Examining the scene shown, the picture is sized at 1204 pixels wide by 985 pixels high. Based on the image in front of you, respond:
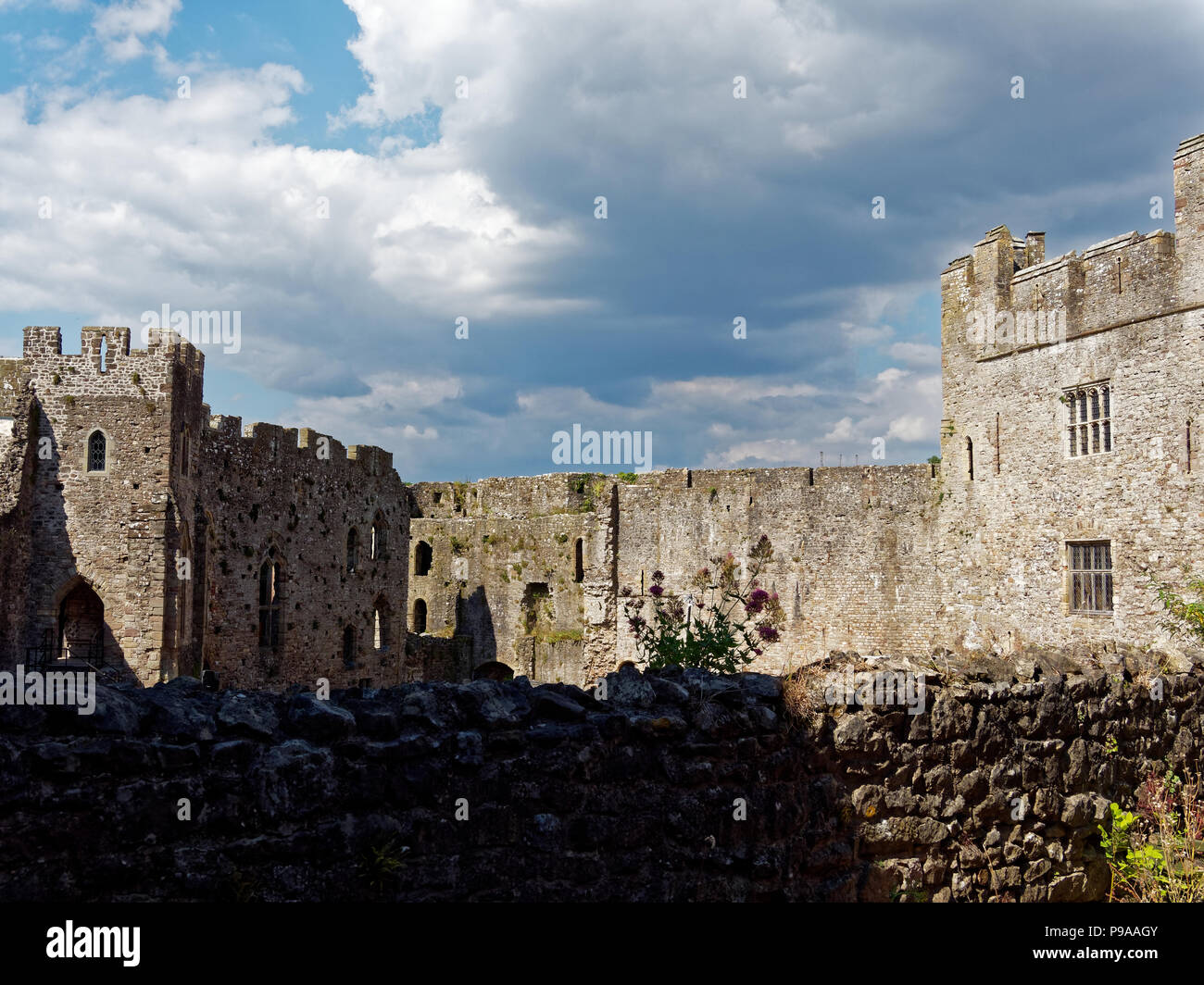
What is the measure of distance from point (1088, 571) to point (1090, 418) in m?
3.50

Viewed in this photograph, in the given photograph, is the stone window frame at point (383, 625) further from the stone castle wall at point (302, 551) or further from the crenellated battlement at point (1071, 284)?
the crenellated battlement at point (1071, 284)

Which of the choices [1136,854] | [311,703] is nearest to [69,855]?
[311,703]

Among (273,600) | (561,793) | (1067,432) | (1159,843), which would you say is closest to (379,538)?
(273,600)

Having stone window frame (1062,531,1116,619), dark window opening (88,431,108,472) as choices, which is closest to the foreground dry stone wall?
stone window frame (1062,531,1116,619)

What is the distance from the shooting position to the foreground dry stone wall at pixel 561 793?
14.9ft

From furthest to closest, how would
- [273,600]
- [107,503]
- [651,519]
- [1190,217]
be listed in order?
[651,519], [273,600], [107,503], [1190,217]

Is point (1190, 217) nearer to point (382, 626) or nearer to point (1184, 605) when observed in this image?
point (1184, 605)

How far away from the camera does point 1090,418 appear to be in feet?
69.5

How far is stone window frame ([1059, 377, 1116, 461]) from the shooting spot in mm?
20672

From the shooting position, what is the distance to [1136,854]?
765 cm

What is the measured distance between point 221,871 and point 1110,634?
20461 mm

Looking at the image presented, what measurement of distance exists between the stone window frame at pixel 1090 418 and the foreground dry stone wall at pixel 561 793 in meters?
15.0

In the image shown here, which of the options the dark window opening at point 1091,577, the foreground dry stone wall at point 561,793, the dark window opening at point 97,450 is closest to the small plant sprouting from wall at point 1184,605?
the dark window opening at point 1091,577
